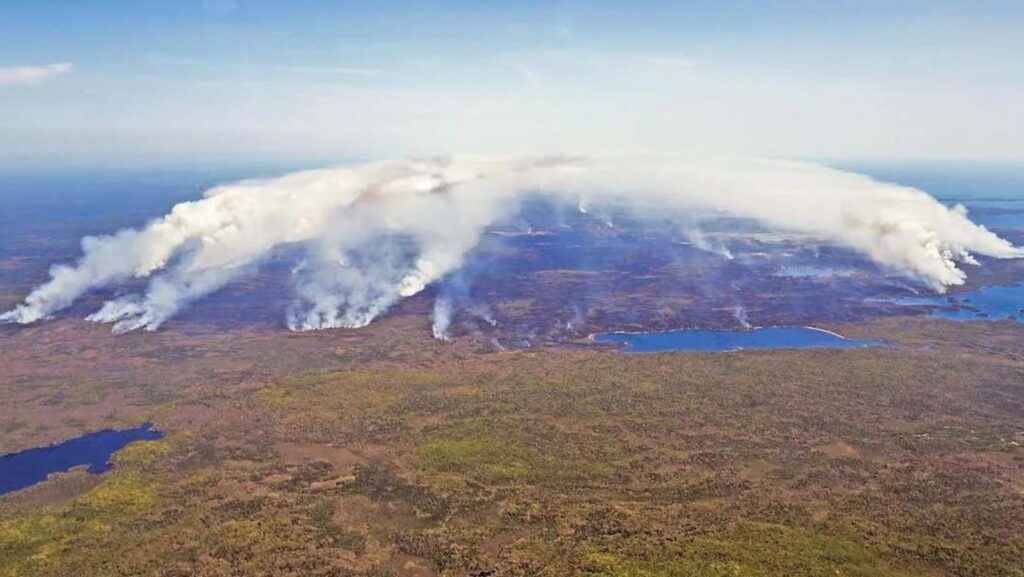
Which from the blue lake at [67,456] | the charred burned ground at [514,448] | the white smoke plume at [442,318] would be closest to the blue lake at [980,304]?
the charred burned ground at [514,448]

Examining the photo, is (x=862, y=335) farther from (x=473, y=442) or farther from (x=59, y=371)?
(x=59, y=371)

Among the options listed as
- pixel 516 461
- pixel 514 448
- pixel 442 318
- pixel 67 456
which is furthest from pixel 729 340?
pixel 67 456

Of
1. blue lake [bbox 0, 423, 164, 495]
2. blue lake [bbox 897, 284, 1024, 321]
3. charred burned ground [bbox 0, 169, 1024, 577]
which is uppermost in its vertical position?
blue lake [bbox 897, 284, 1024, 321]

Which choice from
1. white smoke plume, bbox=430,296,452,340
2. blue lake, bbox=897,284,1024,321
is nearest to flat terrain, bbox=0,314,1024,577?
white smoke plume, bbox=430,296,452,340

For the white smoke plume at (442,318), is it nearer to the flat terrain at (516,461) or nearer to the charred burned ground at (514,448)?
the charred burned ground at (514,448)

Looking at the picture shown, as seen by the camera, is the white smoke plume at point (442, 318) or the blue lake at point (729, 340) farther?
the white smoke plume at point (442, 318)

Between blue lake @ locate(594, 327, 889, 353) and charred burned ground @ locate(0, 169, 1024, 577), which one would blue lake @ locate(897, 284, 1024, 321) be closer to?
charred burned ground @ locate(0, 169, 1024, 577)
